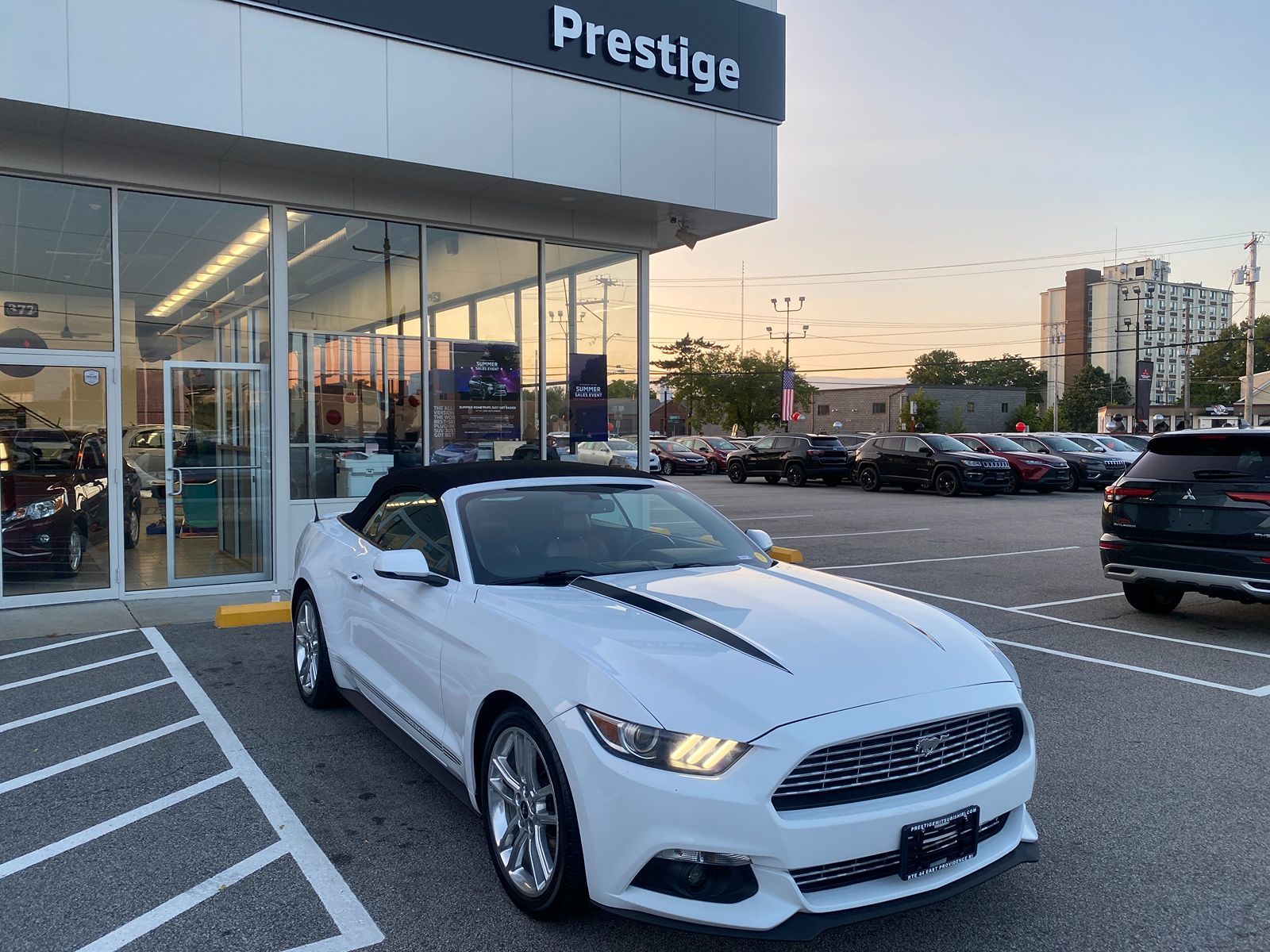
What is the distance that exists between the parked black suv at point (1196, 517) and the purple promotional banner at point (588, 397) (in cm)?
603

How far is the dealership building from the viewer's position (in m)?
8.52

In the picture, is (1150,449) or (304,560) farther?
(1150,449)

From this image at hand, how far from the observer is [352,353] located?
10445mm

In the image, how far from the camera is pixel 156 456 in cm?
947

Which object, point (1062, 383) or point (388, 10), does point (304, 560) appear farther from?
point (1062, 383)

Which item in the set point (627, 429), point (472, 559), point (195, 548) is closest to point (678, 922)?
point (472, 559)

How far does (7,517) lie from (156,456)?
1.36m

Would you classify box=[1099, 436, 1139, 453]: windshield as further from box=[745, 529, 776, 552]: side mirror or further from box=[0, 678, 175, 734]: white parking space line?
box=[0, 678, 175, 734]: white parking space line

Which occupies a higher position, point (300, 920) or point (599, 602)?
point (599, 602)

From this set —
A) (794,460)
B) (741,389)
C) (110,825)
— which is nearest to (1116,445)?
(794,460)

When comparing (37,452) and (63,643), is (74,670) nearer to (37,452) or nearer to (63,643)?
(63,643)

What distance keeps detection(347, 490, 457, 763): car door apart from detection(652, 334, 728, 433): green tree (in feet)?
219

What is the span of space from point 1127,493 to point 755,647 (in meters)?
6.44

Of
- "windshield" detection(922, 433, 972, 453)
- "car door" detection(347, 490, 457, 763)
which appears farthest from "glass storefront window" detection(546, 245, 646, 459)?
"windshield" detection(922, 433, 972, 453)
